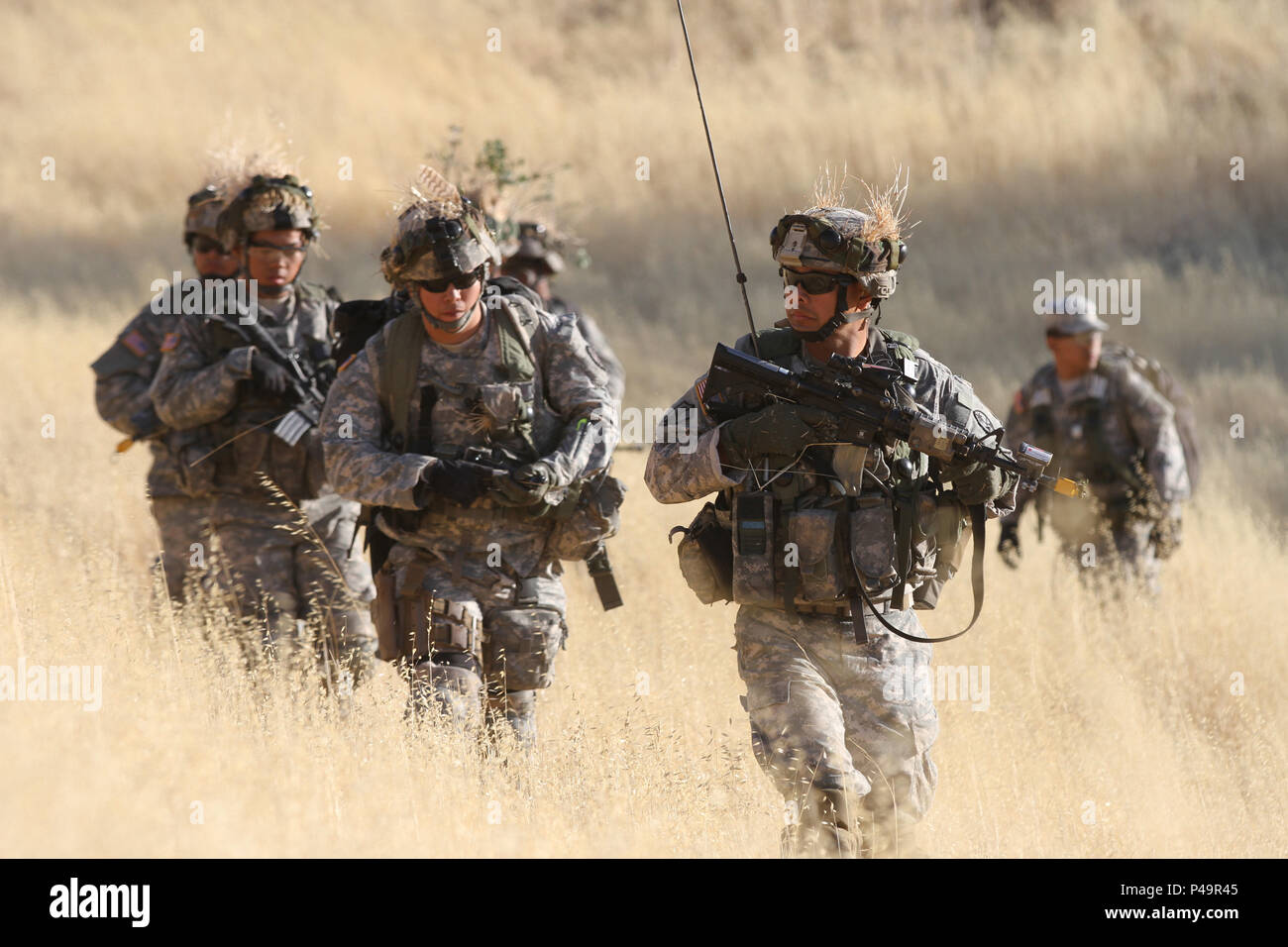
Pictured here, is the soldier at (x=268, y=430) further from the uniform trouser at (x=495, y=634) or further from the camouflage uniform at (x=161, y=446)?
the uniform trouser at (x=495, y=634)

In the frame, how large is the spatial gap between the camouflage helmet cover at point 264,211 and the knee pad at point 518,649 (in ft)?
7.58

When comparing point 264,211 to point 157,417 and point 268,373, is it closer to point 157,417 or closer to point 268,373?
point 268,373

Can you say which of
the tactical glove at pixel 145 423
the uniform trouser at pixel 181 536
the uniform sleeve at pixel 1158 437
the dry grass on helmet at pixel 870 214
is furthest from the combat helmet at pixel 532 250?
the dry grass on helmet at pixel 870 214

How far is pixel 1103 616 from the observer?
996 cm

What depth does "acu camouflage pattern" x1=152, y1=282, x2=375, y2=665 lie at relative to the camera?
7.14 m

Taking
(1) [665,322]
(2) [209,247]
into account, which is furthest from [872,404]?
(1) [665,322]

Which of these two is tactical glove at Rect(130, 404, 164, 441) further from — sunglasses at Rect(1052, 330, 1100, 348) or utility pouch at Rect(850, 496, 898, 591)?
sunglasses at Rect(1052, 330, 1100, 348)

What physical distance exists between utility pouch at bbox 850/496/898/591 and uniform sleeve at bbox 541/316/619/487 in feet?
4.18

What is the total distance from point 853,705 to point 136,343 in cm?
434

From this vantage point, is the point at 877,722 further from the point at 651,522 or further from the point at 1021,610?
the point at 651,522

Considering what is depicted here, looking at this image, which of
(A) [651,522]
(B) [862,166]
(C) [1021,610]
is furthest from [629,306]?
(C) [1021,610]

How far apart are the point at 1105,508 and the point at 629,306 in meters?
15.3

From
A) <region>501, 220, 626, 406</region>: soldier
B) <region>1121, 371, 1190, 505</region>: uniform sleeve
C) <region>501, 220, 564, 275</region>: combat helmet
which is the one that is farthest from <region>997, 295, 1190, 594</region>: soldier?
<region>501, 220, 564, 275</region>: combat helmet

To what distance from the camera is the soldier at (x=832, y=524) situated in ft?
16.6
